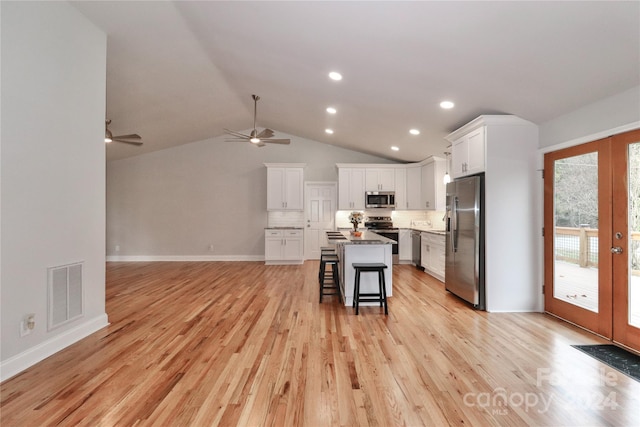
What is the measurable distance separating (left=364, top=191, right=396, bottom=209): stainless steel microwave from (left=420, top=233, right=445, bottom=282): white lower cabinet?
1253mm

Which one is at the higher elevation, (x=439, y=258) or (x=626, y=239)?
(x=626, y=239)

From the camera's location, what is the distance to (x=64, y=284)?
2.90m

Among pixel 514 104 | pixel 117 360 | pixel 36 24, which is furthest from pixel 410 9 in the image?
pixel 117 360

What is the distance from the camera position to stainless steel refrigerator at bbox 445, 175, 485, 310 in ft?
13.1

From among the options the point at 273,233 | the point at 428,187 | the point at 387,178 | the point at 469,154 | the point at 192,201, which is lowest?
the point at 273,233

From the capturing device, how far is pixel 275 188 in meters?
7.99

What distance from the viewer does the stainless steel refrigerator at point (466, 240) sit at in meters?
4.00

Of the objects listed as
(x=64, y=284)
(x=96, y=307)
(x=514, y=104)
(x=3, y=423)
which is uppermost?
(x=514, y=104)

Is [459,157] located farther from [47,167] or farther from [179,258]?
[179,258]

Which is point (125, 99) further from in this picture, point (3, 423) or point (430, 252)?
point (430, 252)

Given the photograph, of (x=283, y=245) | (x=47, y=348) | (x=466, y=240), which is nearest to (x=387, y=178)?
(x=283, y=245)

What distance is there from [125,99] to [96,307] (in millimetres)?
3456

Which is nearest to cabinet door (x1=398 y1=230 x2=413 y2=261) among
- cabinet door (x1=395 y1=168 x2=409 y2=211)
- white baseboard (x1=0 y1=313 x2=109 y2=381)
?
cabinet door (x1=395 y1=168 x2=409 y2=211)

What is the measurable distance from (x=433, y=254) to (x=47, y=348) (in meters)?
5.72
